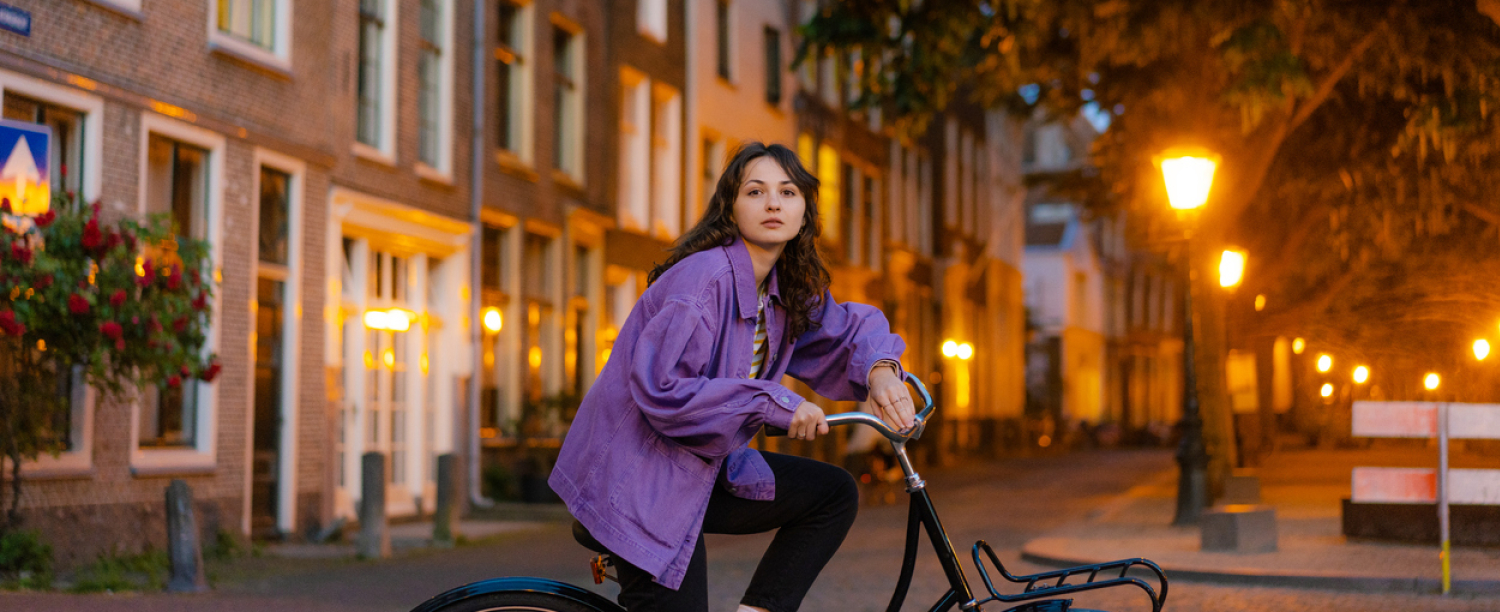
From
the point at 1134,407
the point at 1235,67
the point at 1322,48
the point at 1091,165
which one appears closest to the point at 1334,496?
the point at 1091,165

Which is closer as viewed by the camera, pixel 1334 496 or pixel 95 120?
pixel 95 120

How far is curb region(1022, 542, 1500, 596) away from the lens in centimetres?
1034

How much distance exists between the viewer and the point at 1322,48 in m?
16.0

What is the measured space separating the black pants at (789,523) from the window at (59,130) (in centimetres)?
965

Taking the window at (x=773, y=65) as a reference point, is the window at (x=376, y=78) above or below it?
below

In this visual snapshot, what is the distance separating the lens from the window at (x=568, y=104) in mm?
22344

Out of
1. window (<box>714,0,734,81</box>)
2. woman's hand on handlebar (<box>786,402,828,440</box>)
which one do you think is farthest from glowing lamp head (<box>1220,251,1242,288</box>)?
woman's hand on handlebar (<box>786,402,828,440</box>)

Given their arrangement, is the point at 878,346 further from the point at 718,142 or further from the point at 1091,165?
the point at 718,142

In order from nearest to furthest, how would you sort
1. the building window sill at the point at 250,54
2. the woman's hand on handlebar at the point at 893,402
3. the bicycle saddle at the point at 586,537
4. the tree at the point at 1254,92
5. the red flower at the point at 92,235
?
the woman's hand on handlebar at the point at 893,402 → the bicycle saddle at the point at 586,537 → the red flower at the point at 92,235 → the building window sill at the point at 250,54 → the tree at the point at 1254,92

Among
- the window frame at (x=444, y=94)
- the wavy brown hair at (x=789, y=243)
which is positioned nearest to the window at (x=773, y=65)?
the window frame at (x=444, y=94)

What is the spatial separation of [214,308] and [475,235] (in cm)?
630

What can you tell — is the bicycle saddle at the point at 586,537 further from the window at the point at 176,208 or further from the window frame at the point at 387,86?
the window frame at the point at 387,86

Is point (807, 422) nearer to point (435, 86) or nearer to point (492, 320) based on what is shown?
point (435, 86)

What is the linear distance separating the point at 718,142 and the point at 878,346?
24.4 m
